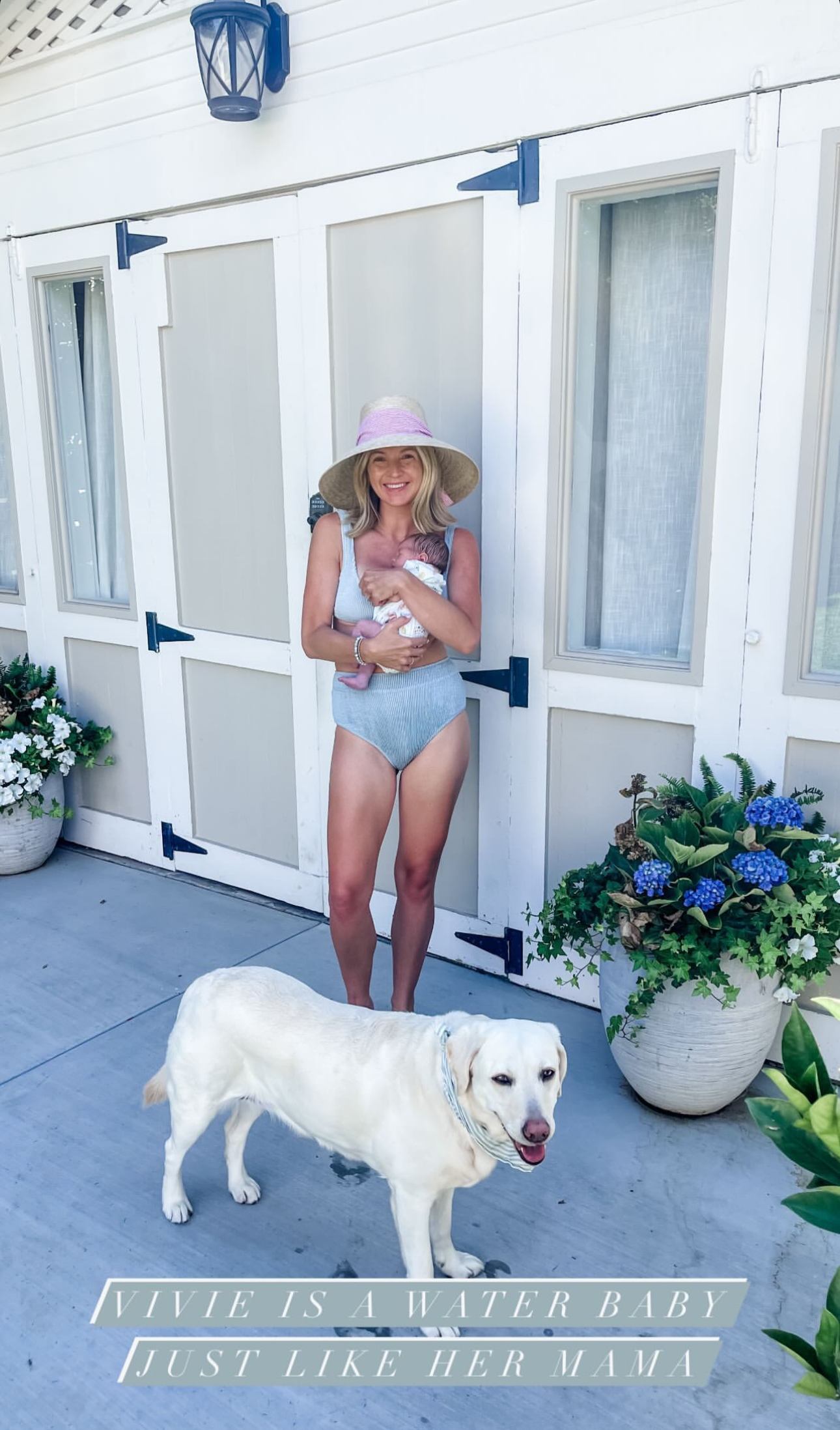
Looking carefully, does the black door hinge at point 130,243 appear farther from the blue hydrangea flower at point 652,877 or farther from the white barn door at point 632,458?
the blue hydrangea flower at point 652,877

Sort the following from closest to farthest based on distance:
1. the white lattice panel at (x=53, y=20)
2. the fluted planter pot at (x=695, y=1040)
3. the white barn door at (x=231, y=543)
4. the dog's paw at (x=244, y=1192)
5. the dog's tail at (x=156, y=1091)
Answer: the dog's tail at (x=156, y=1091), the dog's paw at (x=244, y=1192), the fluted planter pot at (x=695, y=1040), the white barn door at (x=231, y=543), the white lattice panel at (x=53, y=20)

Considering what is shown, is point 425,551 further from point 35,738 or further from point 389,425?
point 35,738

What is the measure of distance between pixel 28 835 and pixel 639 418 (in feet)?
9.38

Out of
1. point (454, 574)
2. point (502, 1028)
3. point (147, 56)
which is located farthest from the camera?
point (147, 56)

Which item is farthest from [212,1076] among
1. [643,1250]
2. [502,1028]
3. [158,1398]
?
[643,1250]

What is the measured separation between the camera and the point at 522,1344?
1979mm

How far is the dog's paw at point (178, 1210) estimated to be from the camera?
2277mm

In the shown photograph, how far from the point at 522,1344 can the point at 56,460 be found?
3.63 metres

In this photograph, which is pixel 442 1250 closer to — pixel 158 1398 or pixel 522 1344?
pixel 522 1344

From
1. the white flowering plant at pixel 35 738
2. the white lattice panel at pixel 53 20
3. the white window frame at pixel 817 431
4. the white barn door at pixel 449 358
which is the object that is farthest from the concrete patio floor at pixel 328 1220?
the white lattice panel at pixel 53 20

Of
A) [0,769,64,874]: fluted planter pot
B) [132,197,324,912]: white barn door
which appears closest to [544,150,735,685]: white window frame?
[132,197,324,912]: white barn door

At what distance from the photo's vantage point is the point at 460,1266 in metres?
2.09

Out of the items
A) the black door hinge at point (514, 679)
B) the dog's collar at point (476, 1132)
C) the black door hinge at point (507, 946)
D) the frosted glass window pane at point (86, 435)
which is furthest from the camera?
the frosted glass window pane at point (86, 435)

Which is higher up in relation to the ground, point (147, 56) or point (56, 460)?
point (147, 56)
